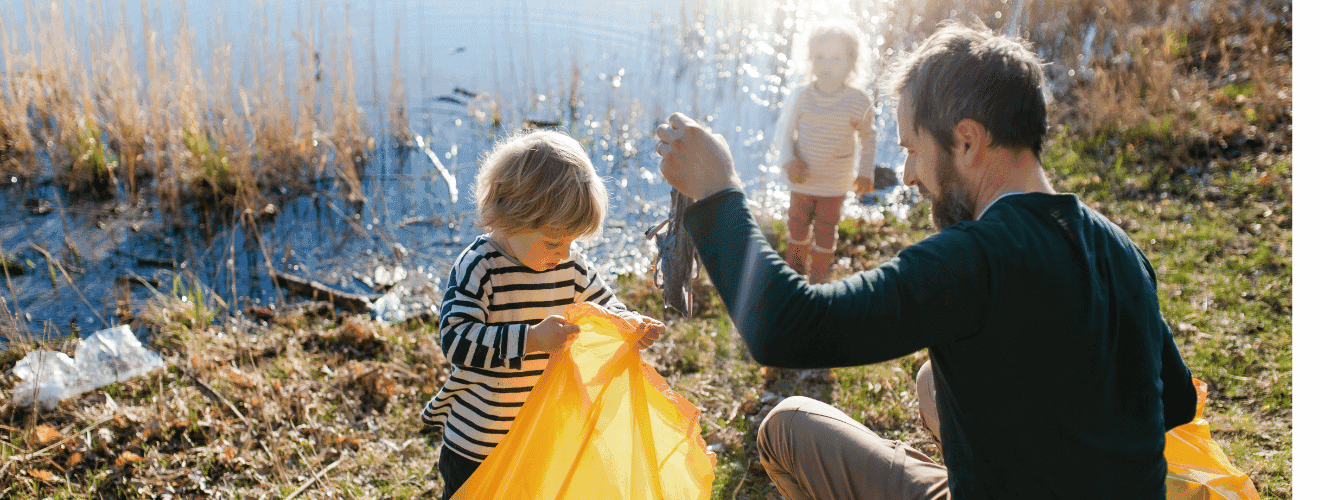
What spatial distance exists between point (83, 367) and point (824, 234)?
3814mm

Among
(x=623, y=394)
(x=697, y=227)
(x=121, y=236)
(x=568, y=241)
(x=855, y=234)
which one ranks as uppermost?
(x=697, y=227)

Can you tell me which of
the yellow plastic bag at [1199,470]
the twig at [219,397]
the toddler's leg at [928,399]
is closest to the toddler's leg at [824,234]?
the toddler's leg at [928,399]

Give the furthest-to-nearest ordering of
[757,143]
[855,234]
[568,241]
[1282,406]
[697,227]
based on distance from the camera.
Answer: [757,143]
[855,234]
[1282,406]
[568,241]
[697,227]

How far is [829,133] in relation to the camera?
4.18 m

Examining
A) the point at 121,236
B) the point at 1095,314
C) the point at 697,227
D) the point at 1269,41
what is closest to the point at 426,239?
the point at 121,236

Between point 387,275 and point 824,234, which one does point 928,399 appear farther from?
point 387,275

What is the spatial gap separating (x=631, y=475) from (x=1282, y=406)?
3.26 m

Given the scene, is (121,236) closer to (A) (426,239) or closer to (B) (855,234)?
(A) (426,239)

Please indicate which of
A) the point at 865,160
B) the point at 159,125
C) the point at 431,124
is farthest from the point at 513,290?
the point at 431,124

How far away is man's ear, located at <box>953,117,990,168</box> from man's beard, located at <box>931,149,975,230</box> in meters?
0.02

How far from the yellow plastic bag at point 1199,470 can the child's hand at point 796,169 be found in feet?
7.73

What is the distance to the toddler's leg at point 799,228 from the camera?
443cm

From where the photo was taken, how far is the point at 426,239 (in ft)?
19.9

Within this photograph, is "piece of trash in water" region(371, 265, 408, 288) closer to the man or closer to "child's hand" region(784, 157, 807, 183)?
"child's hand" region(784, 157, 807, 183)
